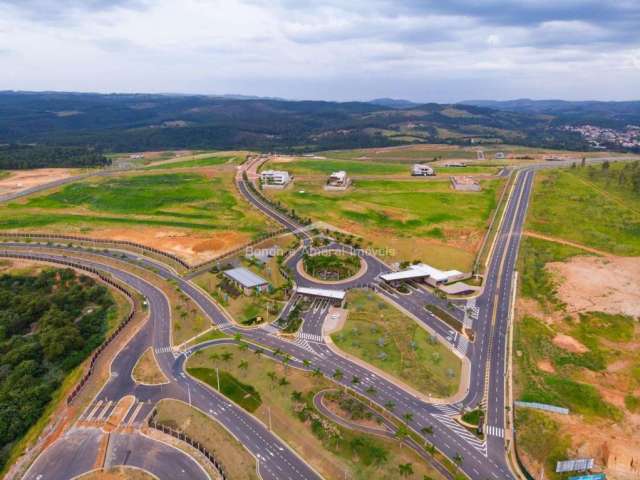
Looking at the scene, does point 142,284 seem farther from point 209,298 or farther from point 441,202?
point 441,202

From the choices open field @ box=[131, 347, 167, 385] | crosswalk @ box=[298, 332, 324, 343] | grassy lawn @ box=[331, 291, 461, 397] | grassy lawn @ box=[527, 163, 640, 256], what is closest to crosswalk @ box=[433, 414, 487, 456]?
grassy lawn @ box=[331, 291, 461, 397]

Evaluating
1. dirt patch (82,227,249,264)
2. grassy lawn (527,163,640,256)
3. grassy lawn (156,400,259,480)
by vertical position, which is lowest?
grassy lawn (156,400,259,480)

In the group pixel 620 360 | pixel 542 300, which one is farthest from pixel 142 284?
pixel 620 360

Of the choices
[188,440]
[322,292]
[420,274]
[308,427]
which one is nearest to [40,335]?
[188,440]

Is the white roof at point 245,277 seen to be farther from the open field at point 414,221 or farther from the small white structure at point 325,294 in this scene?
the open field at point 414,221

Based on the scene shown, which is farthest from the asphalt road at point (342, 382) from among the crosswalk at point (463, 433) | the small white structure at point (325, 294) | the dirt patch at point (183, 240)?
the dirt patch at point (183, 240)

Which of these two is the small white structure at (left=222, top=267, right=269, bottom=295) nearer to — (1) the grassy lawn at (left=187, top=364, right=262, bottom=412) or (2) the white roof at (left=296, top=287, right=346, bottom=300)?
(2) the white roof at (left=296, top=287, right=346, bottom=300)

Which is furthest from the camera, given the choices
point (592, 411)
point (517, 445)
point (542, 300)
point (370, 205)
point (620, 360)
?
point (370, 205)
